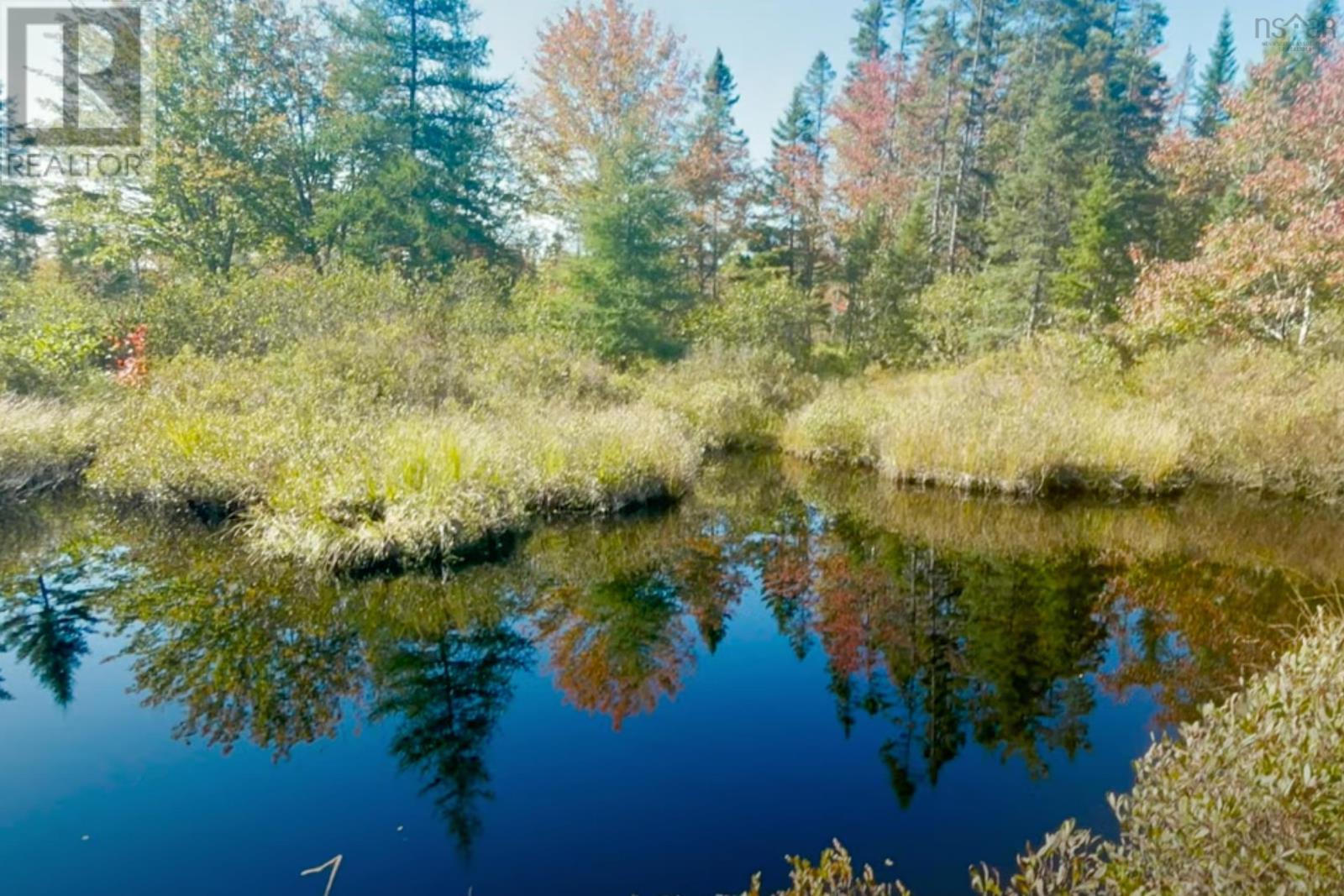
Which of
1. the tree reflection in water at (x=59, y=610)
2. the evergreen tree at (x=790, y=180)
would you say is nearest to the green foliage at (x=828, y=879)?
the tree reflection in water at (x=59, y=610)

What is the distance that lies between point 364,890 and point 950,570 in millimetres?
7192

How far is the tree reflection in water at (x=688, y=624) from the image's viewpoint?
5.57 meters

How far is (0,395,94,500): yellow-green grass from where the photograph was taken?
11.4 metres

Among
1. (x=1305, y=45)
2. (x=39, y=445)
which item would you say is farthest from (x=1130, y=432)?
(x=1305, y=45)

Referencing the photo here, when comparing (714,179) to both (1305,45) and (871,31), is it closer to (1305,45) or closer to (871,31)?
(871,31)

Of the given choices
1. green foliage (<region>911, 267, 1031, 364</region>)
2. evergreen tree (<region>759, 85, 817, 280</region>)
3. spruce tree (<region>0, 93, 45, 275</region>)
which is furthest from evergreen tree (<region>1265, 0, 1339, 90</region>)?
spruce tree (<region>0, 93, 45, 275</region>)

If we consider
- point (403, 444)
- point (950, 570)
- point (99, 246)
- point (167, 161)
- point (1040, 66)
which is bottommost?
point (950, 570)

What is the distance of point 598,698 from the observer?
240 inches

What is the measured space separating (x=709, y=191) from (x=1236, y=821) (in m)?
27.9

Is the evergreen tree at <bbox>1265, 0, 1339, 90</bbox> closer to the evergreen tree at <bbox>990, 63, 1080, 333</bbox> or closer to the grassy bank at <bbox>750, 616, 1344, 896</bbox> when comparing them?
the evergreen tree at <bbox>990, 63, 1080, 333</bbox>

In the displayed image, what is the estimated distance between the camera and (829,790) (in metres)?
4.76

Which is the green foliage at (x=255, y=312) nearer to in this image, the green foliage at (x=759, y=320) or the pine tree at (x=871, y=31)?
the green foliage at (x=759, y=320)

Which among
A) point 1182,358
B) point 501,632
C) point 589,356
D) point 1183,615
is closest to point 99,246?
point 589,356

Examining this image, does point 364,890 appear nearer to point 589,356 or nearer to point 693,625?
point 693,625
